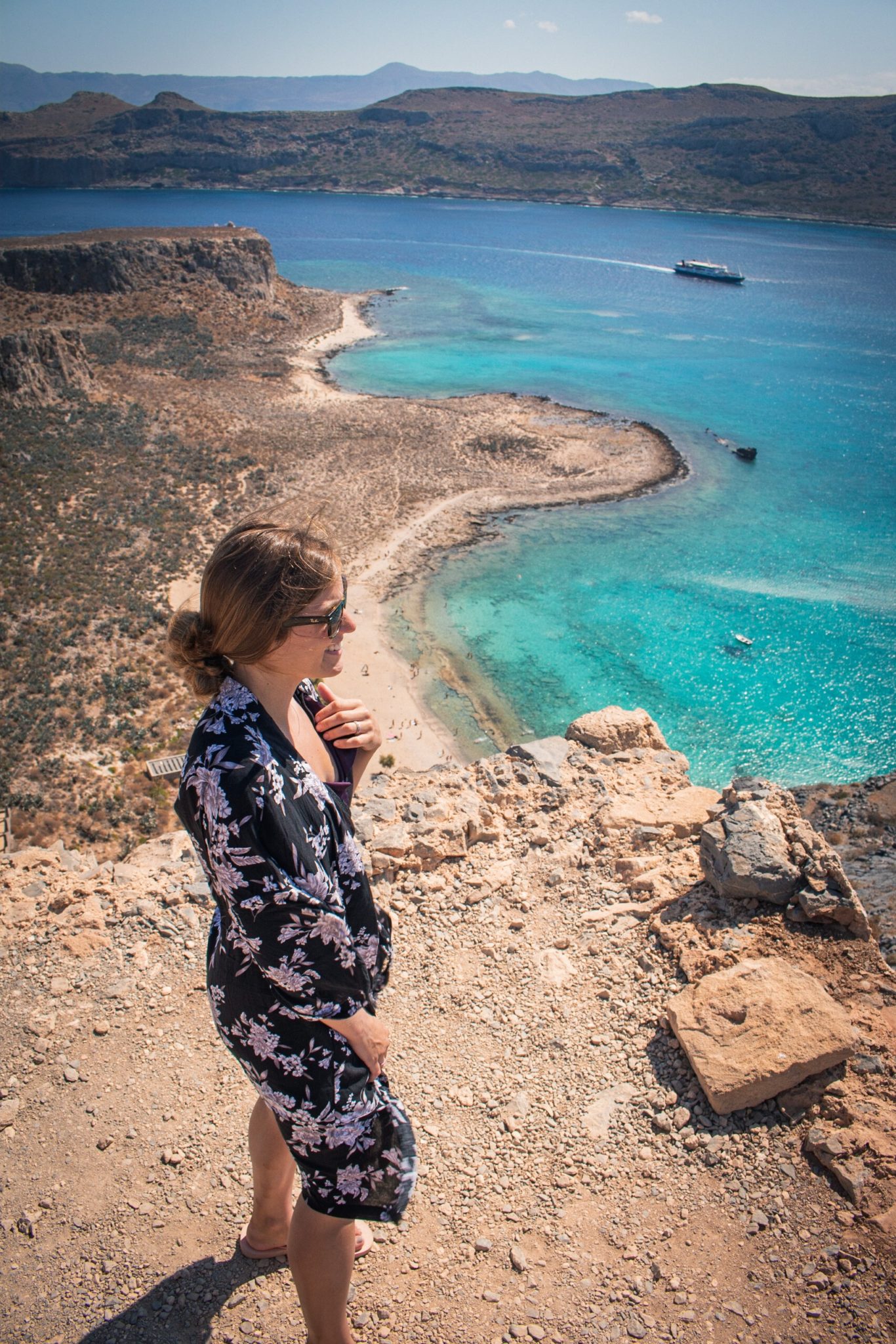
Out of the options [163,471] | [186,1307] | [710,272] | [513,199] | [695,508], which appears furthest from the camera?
[513,199]

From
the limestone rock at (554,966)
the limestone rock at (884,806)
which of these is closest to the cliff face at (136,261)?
the limestone rock at (884,806)

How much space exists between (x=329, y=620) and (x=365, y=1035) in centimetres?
126

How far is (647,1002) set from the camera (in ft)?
15.2


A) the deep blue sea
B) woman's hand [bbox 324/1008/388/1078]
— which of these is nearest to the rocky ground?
woman's hand [bbox 324/1008/388/1078]

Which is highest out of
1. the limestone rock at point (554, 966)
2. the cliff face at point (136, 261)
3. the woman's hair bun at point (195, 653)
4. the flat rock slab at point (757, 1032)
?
the cliff face at point (136, 261)

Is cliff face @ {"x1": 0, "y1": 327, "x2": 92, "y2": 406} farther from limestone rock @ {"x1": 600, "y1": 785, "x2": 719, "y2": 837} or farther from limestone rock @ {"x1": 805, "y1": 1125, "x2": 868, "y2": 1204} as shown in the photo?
limestone rock @ {"x1": 805, "y1": 1125, "x2": 868, "y2": 1204}

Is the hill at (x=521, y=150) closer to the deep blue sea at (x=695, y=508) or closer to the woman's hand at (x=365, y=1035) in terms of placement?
the deep blue sea at (x=695, y=508)

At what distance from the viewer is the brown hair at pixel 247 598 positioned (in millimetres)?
2051

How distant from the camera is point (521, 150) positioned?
14900 cm

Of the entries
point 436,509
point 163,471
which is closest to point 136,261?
point 163,471

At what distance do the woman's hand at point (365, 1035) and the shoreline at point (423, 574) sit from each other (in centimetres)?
1180

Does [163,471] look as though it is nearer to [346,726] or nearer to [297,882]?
[346,726]

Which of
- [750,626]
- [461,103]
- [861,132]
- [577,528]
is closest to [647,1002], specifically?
[750,626]

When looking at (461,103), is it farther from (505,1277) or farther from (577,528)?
(505,1277)
